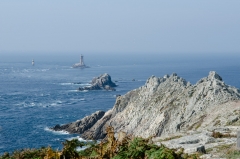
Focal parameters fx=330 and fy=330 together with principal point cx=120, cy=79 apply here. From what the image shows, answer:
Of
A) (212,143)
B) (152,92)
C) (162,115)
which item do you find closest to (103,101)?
(152,92)

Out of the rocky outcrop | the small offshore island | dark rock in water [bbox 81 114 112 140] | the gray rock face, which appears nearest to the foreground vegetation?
the small offshore island

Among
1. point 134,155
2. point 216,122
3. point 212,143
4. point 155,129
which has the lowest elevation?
point 155,129

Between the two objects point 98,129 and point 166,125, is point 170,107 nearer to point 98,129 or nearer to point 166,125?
point 166,125

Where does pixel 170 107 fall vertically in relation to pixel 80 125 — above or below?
above

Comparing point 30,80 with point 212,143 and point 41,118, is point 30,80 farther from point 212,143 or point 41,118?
point 212,143

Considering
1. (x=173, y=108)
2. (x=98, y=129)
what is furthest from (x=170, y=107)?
(x=98, y=129)

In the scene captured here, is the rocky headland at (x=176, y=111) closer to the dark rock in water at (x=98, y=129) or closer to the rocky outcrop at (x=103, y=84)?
the dark rock in water at (x=98, y=129)

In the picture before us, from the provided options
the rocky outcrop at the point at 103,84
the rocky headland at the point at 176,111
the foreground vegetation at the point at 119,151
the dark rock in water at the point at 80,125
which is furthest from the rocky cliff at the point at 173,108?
the rocky outcrop at the point at 103,84

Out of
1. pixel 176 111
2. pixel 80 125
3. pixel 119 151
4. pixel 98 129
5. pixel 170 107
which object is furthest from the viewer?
pixel 80 125
